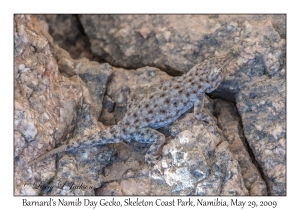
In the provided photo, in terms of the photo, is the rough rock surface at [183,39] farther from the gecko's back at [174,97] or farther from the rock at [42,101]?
the rock at [42,101]

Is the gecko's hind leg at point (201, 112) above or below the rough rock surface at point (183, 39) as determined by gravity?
below

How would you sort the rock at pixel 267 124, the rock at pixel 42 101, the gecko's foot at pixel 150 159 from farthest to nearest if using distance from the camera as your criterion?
the gecko's foot at pixel 150 159 → the rock at pixel 267 124 → the rock at pixel 42 101

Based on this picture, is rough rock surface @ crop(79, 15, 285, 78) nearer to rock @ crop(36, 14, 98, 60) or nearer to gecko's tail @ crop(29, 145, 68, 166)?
rock @ crop(36, 14, 98, 60)

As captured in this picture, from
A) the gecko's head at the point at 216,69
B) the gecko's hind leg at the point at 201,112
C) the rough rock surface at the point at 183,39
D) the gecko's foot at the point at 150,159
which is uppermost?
the rough rock surface at the point at 183,39

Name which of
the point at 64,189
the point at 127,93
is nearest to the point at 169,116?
the point at 127,93

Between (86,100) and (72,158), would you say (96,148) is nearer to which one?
(72,158)

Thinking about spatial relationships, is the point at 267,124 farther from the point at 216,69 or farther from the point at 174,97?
the point at 174,97

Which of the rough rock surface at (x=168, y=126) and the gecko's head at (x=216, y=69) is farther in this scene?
the gecko's head at (x=216, y=69)

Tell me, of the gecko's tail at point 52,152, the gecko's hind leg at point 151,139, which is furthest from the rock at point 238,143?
the gecko's tail at point 52,152
